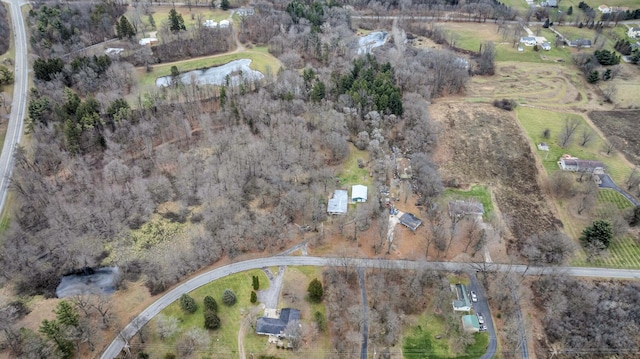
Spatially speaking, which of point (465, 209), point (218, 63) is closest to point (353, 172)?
point (465, 209)

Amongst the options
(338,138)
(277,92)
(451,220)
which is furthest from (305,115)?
(451,220)

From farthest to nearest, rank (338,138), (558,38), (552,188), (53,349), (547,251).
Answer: (558,38) < (338,138) < (552,188) < (547,251) < (53,349)

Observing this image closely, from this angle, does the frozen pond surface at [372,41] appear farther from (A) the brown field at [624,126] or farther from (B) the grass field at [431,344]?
(B) the grass field at [431,344]

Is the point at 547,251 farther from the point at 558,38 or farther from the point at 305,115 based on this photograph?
the point at 558,38

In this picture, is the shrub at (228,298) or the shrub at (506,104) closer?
the shrub at (228,298)

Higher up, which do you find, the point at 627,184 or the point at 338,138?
the point at 338,138

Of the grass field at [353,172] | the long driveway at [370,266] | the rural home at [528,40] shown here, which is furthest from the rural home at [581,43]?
the long driveway at [370,266]

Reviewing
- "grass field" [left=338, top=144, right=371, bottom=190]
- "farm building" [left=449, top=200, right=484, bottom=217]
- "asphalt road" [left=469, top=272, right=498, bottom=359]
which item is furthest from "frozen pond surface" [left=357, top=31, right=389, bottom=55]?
"asphalt road" [left=469, top=272, right=498, bottom=359]
